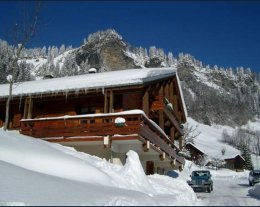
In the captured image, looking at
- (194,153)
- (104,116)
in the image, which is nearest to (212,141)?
(194,153)

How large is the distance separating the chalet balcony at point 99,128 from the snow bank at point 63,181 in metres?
2.44

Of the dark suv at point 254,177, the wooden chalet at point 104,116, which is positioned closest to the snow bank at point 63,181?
the wooden chalet at point 104,116

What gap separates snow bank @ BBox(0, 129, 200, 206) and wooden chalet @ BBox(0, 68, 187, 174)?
2642 millimetres

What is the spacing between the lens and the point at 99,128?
58.4 feet

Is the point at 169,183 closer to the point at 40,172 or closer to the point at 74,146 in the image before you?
the point at 74,146

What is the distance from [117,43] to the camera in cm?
17850

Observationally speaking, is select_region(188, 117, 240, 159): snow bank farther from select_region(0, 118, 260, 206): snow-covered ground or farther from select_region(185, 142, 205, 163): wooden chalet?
select_region(0, 118, 260, 206): snow-covered ground

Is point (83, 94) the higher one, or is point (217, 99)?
point (217, 99)

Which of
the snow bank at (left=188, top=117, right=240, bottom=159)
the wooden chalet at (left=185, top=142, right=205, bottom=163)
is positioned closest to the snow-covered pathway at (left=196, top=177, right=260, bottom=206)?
the wooden chalet at (left=185, top=142, right=205, bottom=163)

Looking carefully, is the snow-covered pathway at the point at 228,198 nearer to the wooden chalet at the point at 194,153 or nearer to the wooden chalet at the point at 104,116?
the wooden chalet at the point at 104,116

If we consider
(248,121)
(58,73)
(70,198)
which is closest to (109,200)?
(70,198)

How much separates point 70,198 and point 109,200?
92 centimetres

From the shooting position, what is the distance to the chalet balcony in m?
17.2

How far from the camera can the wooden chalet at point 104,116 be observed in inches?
694
